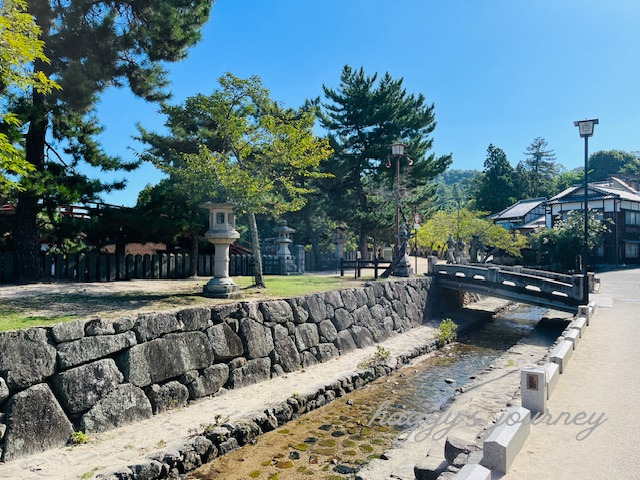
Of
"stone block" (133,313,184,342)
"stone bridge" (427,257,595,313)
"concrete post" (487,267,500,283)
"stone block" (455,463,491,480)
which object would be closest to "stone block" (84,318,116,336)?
"stone block" (133,313,184,342)

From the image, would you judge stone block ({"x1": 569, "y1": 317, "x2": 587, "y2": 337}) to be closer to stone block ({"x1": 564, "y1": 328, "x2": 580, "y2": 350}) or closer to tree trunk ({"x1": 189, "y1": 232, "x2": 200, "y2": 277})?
stone block ({"x1": 564, "y1": 328, "x2": 580, "y2": 350})

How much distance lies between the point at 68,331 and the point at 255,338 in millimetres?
4465

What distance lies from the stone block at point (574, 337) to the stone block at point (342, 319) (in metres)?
6.65

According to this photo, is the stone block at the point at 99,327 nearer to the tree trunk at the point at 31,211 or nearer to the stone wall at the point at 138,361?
the stone wall at the point at 138,361

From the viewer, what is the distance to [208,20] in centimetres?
1359

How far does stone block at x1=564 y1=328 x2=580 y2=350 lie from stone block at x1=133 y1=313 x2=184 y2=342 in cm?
857

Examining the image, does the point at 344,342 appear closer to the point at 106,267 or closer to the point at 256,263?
the point at 256,263

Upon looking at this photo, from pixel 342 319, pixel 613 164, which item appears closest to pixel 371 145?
pixel 342 319

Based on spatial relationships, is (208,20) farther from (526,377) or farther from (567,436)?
(567,436)

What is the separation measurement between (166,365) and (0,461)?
2.91 m

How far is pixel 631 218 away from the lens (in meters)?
37.3

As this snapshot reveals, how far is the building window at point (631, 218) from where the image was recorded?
120 ft

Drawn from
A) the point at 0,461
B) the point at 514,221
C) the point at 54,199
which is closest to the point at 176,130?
the point at 54,199

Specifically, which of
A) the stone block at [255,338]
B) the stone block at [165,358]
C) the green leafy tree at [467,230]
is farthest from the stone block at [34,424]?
the green leafy tree at [467,230]
